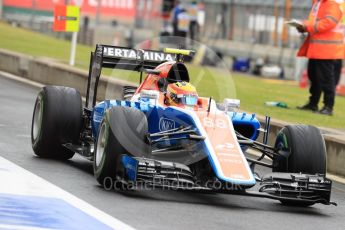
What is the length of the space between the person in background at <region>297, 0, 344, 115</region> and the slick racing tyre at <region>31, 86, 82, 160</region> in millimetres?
6535

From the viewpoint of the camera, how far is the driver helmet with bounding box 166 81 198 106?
1173 centimetres

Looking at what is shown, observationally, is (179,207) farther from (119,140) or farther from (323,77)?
(323,77)

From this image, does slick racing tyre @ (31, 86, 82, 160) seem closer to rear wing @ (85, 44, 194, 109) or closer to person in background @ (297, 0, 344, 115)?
rear wing @ (85, 44, 194, 109)

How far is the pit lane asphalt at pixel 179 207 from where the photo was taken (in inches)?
390

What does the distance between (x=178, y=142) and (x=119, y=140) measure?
0.69 m

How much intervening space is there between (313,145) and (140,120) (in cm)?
174

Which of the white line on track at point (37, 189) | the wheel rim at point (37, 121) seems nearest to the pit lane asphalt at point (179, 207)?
the white line on track at point (37, 189)

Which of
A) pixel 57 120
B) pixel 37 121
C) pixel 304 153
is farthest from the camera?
pixel 37 121

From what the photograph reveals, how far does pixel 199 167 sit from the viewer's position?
1115cm

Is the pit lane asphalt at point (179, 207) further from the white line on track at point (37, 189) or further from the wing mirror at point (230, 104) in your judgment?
the wing mirror at point (230, 104)

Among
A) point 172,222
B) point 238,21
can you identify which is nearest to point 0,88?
point 172,222

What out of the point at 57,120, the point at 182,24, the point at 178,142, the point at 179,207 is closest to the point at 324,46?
the point at 57,120

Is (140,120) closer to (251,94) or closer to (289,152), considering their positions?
(289,152)

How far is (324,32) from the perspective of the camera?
61.4 feet
